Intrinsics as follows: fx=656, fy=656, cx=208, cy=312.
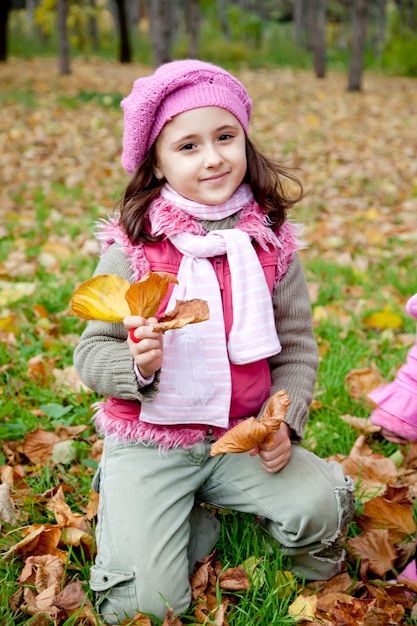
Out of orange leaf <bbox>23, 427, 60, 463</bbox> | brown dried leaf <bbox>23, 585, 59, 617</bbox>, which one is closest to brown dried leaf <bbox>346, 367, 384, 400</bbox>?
orange leaf <bbox>23, 427, 60, 463</bbox>

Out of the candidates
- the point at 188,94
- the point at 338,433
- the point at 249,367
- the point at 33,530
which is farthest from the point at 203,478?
the point at 188,94

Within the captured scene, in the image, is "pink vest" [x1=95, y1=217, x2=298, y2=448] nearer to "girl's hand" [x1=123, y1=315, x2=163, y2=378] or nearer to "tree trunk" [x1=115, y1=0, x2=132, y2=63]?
"girl's hand" [x1=123, y1=315, x2=163, y2=378]

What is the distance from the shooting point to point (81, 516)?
6.12 feet

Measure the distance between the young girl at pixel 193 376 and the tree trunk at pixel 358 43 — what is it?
11431 millimetres

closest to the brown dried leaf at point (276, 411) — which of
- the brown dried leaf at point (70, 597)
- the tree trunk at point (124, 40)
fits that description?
the brown dried leaf at point (70, 597)

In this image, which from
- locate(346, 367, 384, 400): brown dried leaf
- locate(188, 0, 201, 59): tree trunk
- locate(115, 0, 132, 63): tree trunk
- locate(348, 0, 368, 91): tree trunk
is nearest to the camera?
locate(346, 367, 384, 400): brown dried leaf

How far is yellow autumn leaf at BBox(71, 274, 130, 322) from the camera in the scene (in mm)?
1471

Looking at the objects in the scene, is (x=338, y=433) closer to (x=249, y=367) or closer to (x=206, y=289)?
(x=249, y=367)

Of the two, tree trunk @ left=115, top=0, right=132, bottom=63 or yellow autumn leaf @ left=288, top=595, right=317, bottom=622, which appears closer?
yellow autumn leaf @ left=288, top=595, right=317, bottom=622

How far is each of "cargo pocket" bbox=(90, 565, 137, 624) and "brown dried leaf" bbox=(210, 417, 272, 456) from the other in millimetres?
399

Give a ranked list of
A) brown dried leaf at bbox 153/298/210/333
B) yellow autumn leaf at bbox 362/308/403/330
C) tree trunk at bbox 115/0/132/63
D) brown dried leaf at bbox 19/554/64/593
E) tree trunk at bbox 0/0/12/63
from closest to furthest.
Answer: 1. brown dried leaf at bbox 153/298/210/333
2. brown dried leaf at bbox 19/554/64/593
3. yellow autumn leaf at bbox 362/308/403/330
4. tree trunk at bbox 0/0/12/63
5. tree trunk at bbox 115/0/132/63

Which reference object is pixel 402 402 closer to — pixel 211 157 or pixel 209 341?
pixel 209 341

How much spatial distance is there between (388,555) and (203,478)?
55cm

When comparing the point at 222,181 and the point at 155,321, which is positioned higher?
the point at 222,181
